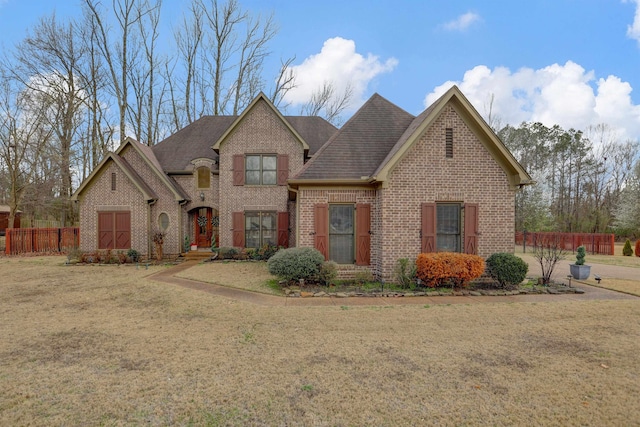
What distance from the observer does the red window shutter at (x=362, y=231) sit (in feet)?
33.2

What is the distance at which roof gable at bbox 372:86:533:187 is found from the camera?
929cm

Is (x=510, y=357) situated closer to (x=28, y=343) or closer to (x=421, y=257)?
(x=421, y=257)

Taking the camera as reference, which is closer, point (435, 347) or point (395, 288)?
point (435, 347)

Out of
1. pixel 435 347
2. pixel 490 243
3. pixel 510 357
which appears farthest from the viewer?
pixel 490 243

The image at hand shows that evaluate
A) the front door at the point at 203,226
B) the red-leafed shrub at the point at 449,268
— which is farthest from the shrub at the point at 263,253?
the red-leafed shrub at the point at 449,268

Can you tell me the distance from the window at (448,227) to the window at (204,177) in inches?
461

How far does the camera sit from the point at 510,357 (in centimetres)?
468

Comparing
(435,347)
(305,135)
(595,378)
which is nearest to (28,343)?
(435,347)

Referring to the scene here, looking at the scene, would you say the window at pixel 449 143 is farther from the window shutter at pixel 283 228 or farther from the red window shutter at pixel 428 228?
the window shutter at pixel 283 228

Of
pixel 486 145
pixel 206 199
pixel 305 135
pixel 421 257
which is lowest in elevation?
pixel 421 257

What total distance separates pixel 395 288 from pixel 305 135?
11.4m

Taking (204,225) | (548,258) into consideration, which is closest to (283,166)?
(204,225)

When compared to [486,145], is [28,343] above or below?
below

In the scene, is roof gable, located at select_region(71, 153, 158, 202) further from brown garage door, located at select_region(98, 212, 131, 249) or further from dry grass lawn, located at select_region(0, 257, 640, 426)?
dry grass lawn, located at select_region(0, 257, 640, 426)
